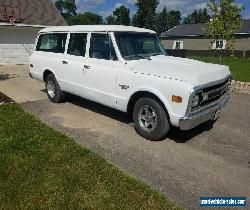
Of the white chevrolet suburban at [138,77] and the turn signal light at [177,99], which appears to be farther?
the white chevrolet suburban at [138,77]

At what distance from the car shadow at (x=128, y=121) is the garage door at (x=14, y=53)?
11.0 m

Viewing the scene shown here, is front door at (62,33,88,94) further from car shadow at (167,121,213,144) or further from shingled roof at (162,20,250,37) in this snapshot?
shingled roof at (162,20,250,37)

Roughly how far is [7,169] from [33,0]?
2143 centimetres

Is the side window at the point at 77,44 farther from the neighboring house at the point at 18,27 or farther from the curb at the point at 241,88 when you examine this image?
the neighboring house at the point at 18,27

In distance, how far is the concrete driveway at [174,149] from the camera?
4.73m

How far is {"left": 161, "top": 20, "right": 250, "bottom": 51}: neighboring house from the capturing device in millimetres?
36281

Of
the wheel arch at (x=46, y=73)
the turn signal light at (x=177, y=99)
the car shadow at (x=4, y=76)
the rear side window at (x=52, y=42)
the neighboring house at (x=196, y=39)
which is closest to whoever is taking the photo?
the turn signal light at (x=177, y=99)

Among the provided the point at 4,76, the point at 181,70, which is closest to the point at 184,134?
the point at 181,70

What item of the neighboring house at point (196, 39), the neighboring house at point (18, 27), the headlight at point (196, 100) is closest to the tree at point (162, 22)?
the neighboring house at point (196, 39)

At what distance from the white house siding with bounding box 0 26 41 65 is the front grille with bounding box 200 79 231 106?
15185 millimetres

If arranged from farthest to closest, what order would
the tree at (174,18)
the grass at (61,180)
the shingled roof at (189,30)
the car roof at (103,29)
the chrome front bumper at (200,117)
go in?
1. the tree at (174,18)
2. the shingled roof at (189,30)
3. the car roof at (103,29)
4. the chrome front bumper at (200,117)
5. the grass at (61,180)

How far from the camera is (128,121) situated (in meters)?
7.57

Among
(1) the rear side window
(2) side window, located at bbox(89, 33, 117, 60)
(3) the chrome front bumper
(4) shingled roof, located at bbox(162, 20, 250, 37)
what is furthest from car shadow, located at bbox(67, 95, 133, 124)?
(4) shingled roof, located at bbox(162, 20, 250, 37)

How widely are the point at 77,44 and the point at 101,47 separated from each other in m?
0.98
